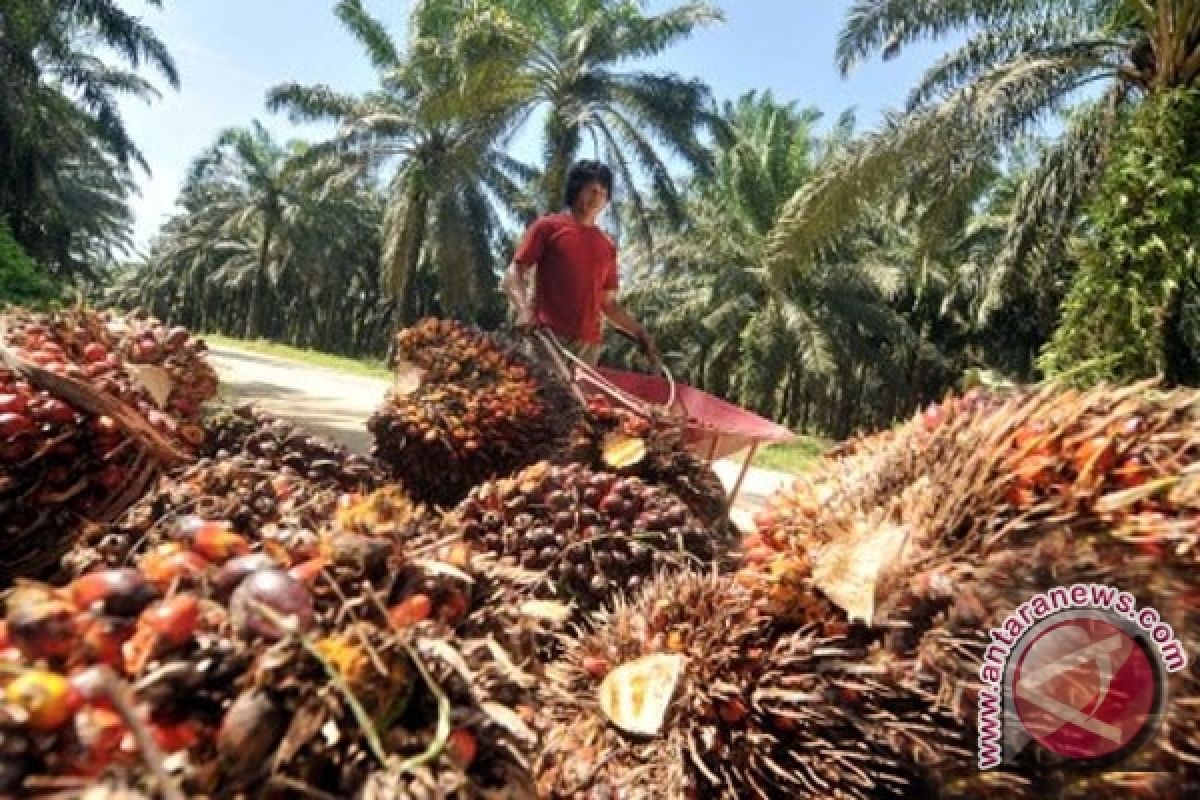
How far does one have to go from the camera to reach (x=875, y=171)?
1048 centimetres

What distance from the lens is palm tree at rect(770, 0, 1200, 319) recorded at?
34.2ft

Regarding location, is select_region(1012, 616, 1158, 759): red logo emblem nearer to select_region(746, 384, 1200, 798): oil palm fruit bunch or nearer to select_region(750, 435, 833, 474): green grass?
select_region(746, 384, 1200, 798): oil palm fruit bunch

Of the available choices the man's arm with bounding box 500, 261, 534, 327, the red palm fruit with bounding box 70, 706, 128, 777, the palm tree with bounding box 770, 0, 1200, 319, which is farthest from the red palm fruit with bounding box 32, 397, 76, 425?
the palm tree with bounding box 770, 0, 1200, 319

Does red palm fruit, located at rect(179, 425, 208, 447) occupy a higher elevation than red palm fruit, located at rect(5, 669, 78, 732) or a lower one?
higher

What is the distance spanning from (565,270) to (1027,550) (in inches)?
124

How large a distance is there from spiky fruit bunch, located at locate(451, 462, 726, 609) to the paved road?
3935 millimetres

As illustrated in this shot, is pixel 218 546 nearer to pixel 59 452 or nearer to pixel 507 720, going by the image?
pixel 507 720

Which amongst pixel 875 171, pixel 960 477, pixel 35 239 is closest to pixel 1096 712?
pixel 960 477

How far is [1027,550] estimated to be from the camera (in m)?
1.46

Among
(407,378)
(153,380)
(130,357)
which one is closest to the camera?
(153,380)

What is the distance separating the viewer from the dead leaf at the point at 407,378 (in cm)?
370

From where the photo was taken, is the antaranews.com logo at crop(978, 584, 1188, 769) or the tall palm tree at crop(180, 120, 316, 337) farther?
the tall palm tree at crop(180, 120, 316, 337)

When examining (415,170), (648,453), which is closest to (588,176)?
(648,453)

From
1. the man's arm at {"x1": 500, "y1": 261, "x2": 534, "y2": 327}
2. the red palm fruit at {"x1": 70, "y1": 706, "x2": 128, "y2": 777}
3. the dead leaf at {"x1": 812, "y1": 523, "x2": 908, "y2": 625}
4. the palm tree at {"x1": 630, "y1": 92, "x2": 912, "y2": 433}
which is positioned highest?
the palm tree at {"x1": 630, "y1": 92, "x2": 912, "y2": 433}
